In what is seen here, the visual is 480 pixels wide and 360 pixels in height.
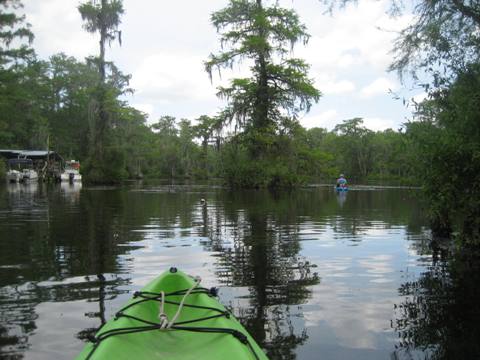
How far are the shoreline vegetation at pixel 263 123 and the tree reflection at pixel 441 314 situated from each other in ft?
2.87

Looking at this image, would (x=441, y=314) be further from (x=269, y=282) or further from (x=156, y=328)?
(x=156, y=328)

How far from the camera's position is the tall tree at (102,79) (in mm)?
52469


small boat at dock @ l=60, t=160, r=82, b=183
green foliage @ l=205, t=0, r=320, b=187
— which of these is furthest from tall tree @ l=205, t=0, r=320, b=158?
small boat at dock @ l=60, t=160, r=82, b=183

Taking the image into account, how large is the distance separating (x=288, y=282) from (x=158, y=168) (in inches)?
4038

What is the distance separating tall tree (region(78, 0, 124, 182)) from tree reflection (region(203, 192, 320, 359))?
40.5 metres

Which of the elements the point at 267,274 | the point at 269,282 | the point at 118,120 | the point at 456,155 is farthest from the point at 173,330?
the point at 118,120

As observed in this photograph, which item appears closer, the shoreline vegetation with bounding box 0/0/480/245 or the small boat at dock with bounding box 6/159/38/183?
the shoreline vegetation with bounding box 0/0/480/245

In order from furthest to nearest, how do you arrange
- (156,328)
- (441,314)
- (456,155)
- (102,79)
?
(102,79) → (456,155) → (441,314) → (156,328)

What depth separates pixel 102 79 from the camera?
5497cm

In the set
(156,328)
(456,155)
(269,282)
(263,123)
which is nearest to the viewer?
(156,328)

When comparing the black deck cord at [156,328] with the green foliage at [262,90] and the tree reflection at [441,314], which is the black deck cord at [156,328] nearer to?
the tree reflection at [441,314]

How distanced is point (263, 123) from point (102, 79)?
22.7m

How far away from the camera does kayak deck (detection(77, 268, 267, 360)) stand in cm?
397

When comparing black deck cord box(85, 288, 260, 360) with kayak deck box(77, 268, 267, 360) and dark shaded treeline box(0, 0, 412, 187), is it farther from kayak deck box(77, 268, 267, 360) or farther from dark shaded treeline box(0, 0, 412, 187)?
dark shaded treeline box(0, 0, 412, 187)
